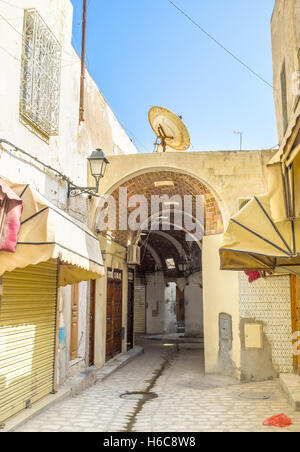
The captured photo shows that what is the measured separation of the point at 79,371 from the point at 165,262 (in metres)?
12.6

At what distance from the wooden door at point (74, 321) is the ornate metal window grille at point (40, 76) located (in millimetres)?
3291

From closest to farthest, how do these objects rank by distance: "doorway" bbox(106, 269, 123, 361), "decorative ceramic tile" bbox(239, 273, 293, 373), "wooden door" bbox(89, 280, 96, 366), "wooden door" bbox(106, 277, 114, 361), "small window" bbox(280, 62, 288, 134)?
"small window" bbox(280, 62, 288, 134)
"decorative ceramic tile" bbox(239, 273, 293, 373)
"wooden door" bbox(89, 280, 96, 366)
"wooden door" bbox(106, 277, 114, 361)
"doorway" bbox(106, 269, 123, 361)

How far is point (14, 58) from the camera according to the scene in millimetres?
5828

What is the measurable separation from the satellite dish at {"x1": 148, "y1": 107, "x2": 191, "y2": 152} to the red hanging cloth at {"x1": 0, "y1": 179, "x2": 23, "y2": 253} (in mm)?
6625

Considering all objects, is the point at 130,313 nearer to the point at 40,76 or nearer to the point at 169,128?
the point at 169,128

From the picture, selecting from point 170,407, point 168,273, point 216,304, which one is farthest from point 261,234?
point 168,273

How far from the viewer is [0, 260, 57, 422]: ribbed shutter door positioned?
5273mm

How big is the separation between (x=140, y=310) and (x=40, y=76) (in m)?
15.9

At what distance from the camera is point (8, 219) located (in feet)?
14.3

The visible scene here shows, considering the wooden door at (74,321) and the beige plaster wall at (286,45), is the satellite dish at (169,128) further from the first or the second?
the wooden door at (74,321)

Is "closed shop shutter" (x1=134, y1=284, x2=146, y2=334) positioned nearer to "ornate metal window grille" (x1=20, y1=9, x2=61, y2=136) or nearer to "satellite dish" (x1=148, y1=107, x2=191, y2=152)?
"satellite dish" (x1=148, y1=107, x2=191, y2=152)

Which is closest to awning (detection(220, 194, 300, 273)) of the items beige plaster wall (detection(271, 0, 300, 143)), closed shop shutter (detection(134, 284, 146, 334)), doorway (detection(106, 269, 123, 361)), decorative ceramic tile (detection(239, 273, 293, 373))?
beige plaster wall (detection(271, 0, 300, 143))
